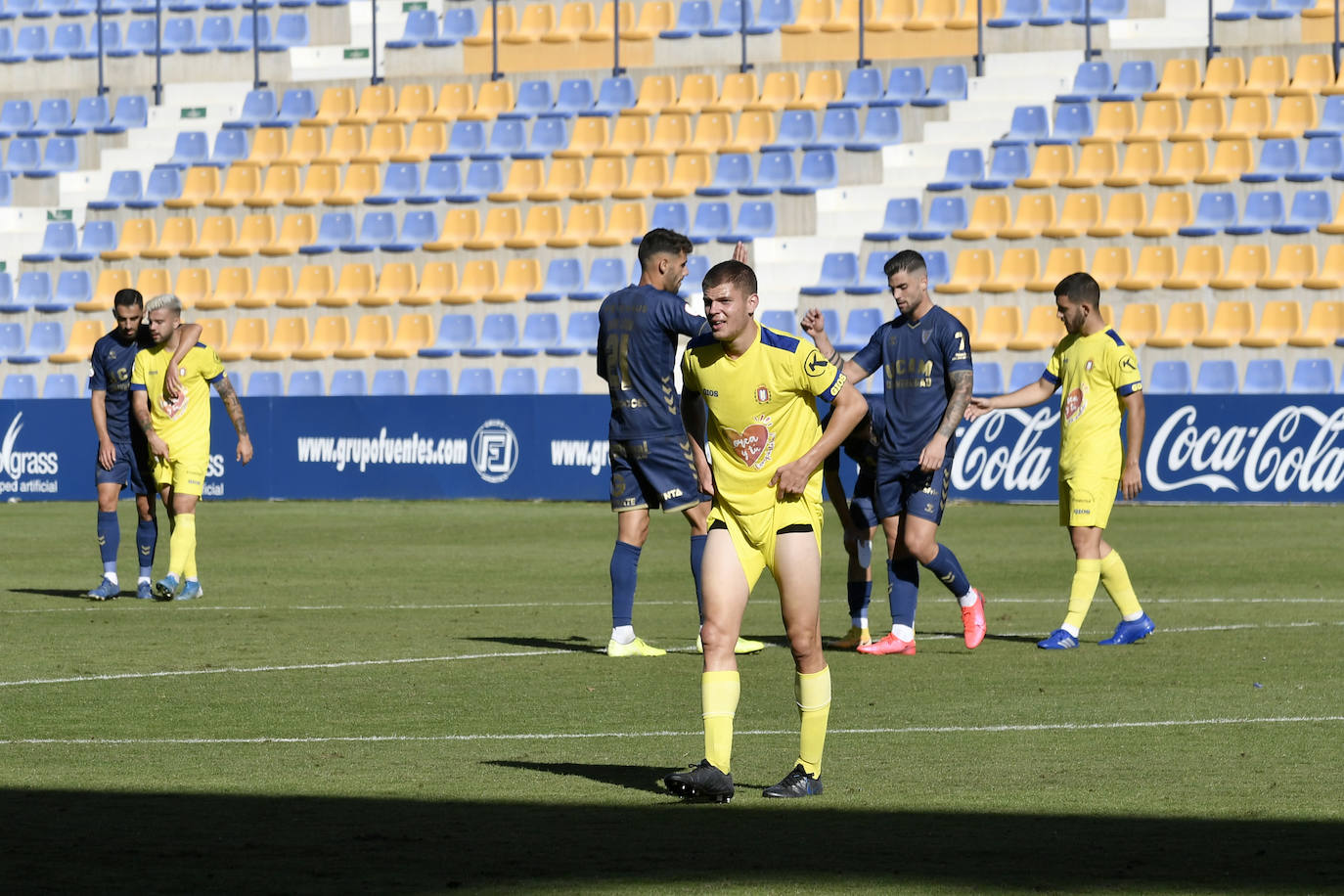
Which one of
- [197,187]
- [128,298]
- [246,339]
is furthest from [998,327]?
[128,298]

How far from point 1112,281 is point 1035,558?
32.9 ft

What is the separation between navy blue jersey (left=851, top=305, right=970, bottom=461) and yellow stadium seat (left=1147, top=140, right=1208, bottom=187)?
17.4 metres

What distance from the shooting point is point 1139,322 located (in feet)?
88.7

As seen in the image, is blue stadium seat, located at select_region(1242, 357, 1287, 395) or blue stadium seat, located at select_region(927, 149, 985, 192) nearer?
blue stadium seat, located at select_region(1242, 357, 1287, 395)

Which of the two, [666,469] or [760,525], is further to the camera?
[666,469]

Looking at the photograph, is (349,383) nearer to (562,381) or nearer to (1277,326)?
(562,381)

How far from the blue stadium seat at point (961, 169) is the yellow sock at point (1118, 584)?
1766 centimetres

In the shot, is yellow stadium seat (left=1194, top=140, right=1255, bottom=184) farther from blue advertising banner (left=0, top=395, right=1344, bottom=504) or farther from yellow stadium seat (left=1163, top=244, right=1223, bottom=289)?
blue advertising banner (left=0, top=395, right=1344, bottom=504)

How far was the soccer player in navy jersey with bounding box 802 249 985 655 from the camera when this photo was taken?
11.7 m

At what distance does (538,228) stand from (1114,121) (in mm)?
8403

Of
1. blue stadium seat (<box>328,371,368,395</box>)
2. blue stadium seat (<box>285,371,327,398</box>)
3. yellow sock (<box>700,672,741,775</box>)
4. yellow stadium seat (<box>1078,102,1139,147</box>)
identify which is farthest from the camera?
blue stadium seat (<box>285,371,327,398</box>)

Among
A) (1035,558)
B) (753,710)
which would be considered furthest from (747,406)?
(1035,558)

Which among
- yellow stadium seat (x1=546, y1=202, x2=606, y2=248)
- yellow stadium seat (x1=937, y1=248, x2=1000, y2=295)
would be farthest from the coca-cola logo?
yellow stadium seat (x1=546, y1=202, x2=606, y2=248)

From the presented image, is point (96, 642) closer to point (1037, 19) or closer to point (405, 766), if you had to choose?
point (405, 766)
